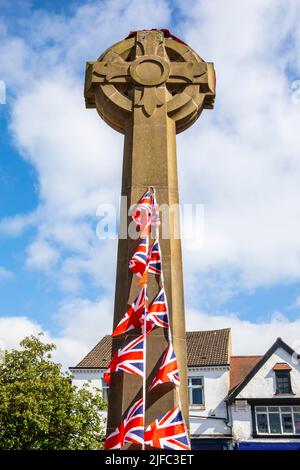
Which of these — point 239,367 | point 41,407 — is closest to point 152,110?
point 41,407

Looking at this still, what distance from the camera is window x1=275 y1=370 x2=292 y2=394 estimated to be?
30045 millimetres

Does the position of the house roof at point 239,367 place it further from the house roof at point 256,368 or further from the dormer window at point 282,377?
the dormer window at point 282,377

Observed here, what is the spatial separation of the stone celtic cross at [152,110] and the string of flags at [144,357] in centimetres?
34

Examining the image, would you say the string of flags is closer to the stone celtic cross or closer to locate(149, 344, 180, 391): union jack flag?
locate(149, 344, 180, 391): union jack flag

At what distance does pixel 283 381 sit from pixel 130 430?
25828 millimetres

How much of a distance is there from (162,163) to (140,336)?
3.56 m

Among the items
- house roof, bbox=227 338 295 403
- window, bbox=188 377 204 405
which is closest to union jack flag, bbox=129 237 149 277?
house roof, bbox=227 338 295 403

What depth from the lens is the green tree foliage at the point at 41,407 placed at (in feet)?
64.7

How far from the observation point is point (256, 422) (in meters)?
29.3

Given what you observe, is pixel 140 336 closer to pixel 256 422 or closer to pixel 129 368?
pixel 129 368

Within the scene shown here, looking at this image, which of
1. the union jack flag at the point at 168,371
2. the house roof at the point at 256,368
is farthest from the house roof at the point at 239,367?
the union jack flag at the point at 168,371

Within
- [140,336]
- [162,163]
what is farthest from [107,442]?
[162,163]

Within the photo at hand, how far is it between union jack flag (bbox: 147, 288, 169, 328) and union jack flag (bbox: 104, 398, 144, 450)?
1.26 meters

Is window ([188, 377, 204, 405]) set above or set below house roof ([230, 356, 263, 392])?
below
